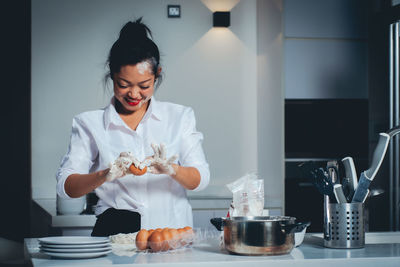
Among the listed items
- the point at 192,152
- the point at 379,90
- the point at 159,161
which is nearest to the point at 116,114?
the point at 192,152

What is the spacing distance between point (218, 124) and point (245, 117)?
20 cm

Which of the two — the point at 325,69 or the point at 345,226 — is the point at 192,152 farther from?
the point at 325,69

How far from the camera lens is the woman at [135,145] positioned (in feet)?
6.82

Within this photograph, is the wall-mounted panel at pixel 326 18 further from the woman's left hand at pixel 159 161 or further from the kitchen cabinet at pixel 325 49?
the woman's left hand at pixel 159 161

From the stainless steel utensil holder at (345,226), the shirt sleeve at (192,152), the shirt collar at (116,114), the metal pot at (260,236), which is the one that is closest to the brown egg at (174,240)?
the metal pot at (260,236)

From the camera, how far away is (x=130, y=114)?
A: 225 cm

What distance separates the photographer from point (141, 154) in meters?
2.20

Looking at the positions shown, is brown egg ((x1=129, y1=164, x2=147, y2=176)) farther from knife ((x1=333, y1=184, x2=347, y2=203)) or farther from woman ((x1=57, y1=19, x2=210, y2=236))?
knife ((x1=333, y1=184, x2=347, y2=203))

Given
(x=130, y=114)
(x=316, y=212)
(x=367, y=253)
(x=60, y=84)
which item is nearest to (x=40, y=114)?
(x=60, y=84)

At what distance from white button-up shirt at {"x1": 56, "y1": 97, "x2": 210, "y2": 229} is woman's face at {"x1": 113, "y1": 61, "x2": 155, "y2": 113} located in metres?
0.05

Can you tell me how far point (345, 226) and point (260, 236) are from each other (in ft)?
1.04

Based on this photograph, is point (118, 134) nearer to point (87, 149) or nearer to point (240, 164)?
point (87, 149)

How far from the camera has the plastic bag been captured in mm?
1654

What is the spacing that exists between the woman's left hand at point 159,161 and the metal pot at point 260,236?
377 millimetres
